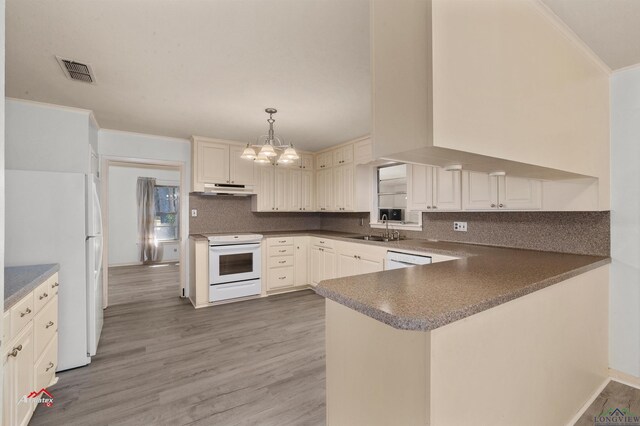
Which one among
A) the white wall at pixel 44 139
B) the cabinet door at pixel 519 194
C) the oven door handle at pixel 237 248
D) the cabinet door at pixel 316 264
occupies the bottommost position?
the cabinet door at pixel 316 264

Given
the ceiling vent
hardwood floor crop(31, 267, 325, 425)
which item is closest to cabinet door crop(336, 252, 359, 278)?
hardwood floor crop(31, 267, 325, 425)

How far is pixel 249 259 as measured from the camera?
431 cm

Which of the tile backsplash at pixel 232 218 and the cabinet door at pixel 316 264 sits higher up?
the tile backsplash at pixel 232 218

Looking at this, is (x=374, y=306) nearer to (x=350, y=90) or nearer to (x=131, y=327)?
(x=350, y=90)

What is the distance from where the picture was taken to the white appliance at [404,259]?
289 cm

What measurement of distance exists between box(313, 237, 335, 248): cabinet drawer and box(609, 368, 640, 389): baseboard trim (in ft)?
9.84

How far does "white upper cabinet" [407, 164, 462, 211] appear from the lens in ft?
9.78

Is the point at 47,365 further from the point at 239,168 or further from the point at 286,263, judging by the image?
the point at 239,168

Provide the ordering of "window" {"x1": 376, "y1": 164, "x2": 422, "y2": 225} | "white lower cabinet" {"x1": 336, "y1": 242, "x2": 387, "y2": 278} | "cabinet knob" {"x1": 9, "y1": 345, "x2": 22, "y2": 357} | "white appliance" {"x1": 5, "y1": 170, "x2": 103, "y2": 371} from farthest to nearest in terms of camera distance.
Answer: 1. "window" {"x1": 376, "y1": 164, "x2": 422, "y2": 225}
2. "white lower cabinet" {"x1": 336, "y1": 242, "x2": 387, "y2": 278}
3. "white appliance" {"x1": 5, "y1": 170, "x2": 103, "y2": 371}
4. "cabinet knob" {"x1": 9, "y1": 345, "x2": 22, "y2": 357}

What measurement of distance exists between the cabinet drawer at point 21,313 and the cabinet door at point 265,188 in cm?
311

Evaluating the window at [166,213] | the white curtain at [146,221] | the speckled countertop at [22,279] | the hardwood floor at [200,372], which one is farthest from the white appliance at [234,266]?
the window at [166,213]

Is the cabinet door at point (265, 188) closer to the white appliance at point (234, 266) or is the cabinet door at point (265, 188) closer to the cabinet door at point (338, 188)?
the white appliance at point (234, 266)

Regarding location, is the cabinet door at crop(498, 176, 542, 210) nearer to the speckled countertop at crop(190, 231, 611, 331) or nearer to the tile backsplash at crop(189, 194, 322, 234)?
the speckled countertop at crop(190, 231, 611, 331)

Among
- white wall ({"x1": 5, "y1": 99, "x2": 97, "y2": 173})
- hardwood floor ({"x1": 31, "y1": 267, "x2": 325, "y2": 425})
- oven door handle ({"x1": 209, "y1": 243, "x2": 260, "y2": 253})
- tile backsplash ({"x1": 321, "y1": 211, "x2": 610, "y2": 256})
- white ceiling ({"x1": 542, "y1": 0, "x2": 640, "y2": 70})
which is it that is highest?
white ceiling ({"x1": 542, "y1": 0, "x2": 640, "y2": 70})
